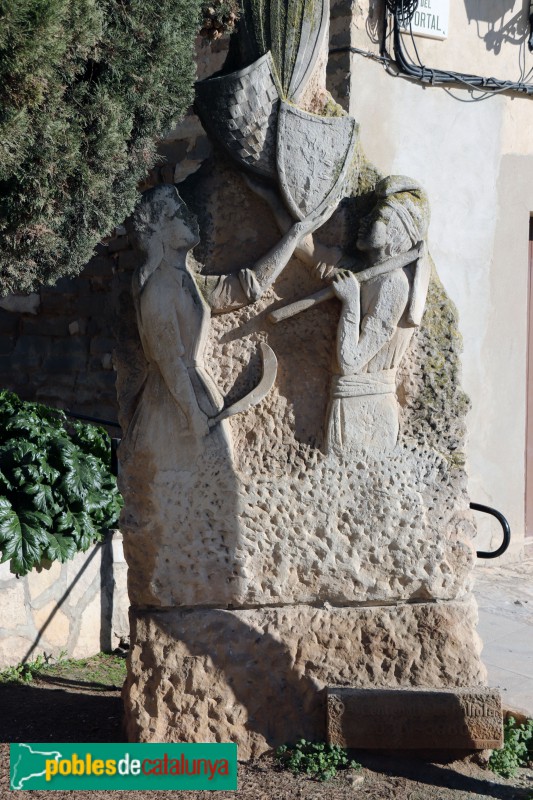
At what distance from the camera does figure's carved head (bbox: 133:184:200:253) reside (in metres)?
3.14

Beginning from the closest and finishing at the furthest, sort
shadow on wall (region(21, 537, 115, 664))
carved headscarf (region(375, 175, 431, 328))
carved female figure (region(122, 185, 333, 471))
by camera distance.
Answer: carved female figure (region(122, 185, 333, 471)) < carved headscarf (region(375, 175, 431, 328)) < shadow on wall (region(21, 537, 115, 664))

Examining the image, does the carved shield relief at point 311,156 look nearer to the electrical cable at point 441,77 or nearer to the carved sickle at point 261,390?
the carved sickle at point 261,390

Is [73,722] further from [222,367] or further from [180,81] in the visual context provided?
[180,81]

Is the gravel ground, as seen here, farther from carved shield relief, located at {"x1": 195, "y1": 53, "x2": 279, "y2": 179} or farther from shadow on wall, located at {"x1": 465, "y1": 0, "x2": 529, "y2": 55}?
shadow on wall, located at {"x1": 465, "y1": 0, "x2": 529, "y2": 55}

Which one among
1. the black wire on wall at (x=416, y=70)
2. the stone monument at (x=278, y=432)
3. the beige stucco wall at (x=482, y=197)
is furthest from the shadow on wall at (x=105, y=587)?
the black wire on wall at (x=416, y=70)

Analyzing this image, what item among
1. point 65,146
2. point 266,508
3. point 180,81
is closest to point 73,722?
point 266,508

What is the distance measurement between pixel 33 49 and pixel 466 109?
422cm

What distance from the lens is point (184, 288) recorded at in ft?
10.3

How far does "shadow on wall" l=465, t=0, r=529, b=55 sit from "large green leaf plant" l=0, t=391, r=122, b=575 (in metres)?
3.69

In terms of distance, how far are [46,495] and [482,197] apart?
3.54m

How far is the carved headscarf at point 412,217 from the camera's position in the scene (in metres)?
3.24

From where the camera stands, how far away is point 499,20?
250 inches

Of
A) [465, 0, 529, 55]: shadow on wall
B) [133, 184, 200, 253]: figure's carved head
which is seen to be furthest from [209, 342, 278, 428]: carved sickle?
[465, 0, 529, 55]: shadow on wall

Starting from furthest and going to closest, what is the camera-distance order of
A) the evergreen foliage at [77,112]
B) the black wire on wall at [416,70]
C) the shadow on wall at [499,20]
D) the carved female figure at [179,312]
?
the shadow on wall at [499,20], the black wire on wall at [416,70], the carved female figure at [179,312], the evergreen foliage at [77,112]
